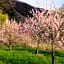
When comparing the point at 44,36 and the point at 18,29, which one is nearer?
the point at 44,36

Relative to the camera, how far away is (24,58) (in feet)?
109

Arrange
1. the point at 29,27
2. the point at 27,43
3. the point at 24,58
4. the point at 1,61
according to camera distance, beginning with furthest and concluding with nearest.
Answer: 1. the point at 27,43
2. the point at 29,27
3. the point at 24,58
4. the point at 1,61

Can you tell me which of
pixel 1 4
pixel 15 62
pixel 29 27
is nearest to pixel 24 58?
pixel 15 62

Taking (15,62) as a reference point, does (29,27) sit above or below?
above

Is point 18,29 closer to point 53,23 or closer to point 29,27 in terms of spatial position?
point 29,27

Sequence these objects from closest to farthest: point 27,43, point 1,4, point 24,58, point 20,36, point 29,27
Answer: point 24,58 < point 29,27 < point 20,36 < point 27,43 < point 1,4

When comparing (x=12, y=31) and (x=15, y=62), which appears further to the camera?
(x=12, y=31)

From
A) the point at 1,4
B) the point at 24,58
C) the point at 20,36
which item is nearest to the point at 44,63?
the point at 24,58

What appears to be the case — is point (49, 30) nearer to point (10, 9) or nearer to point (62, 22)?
point (62, 22)

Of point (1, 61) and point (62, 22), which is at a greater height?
point (62, 22)

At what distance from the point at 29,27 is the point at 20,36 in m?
4.16

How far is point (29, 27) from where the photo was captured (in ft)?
139

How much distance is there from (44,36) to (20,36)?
45.8 ft

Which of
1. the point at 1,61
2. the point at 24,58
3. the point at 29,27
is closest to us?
the point at 1,61
